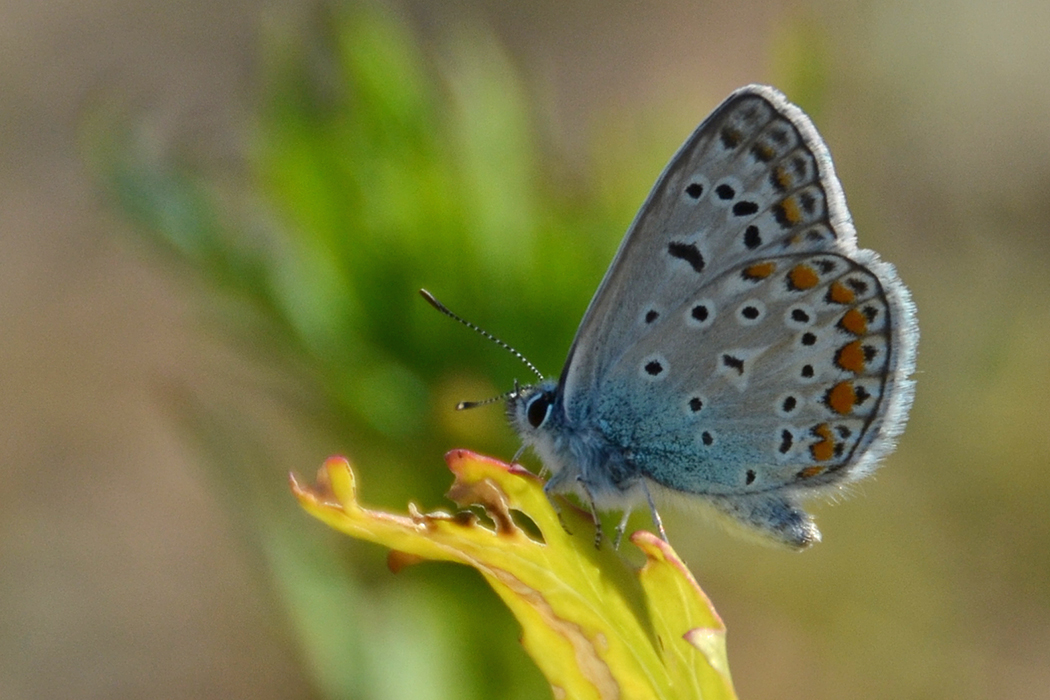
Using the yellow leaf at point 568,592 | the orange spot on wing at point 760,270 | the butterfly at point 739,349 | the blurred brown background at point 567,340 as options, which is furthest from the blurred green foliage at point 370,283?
the yellow leaf at point 568,592

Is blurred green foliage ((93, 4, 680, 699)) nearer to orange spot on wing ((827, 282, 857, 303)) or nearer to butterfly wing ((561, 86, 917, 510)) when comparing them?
butterfly wing ((561, 86, 917, 510))

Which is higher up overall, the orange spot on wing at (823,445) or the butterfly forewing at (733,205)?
the butterfly forewing at (733,205)

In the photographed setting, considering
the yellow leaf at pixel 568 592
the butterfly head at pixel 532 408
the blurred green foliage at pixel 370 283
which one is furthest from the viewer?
the blurred green foliage at pixel 370 283

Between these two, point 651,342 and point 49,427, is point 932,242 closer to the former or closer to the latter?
point 651,342

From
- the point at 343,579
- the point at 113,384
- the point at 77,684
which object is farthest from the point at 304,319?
the point at 113,384

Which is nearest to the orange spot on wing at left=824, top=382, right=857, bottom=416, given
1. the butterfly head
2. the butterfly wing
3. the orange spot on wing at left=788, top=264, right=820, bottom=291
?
the butterfly wing

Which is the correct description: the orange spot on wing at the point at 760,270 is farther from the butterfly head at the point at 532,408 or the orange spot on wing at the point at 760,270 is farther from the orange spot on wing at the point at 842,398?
the butterfly head at the point at 532,408
